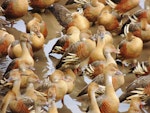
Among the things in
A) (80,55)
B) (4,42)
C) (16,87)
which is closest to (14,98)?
(16,87)

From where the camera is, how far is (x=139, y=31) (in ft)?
32.8

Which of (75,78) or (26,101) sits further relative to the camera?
(75,78)

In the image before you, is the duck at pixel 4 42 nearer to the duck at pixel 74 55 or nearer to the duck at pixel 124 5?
the duck at pixel 74 55

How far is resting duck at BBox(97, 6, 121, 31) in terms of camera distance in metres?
10.2

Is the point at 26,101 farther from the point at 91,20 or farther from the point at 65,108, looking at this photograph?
the point at 91,20

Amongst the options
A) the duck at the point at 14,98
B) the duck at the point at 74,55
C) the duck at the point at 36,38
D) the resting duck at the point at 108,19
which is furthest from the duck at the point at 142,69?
the duck at the point at 14,98

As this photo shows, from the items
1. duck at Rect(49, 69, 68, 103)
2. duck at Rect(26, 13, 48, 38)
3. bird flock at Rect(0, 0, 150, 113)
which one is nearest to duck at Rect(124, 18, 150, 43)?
bird flock at Rect(0, 0, 150, 113)

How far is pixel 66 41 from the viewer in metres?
9.52

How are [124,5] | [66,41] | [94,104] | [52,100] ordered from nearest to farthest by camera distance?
[52,100], [94,104], [66,41], [124,5]

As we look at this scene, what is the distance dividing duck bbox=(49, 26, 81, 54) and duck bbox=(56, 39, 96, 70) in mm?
350

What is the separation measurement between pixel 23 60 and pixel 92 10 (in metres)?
2.20

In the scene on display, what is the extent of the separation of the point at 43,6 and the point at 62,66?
2.27 meters

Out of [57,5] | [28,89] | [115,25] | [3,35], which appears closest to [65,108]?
[28,89]

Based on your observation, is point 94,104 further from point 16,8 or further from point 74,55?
point 16,8
